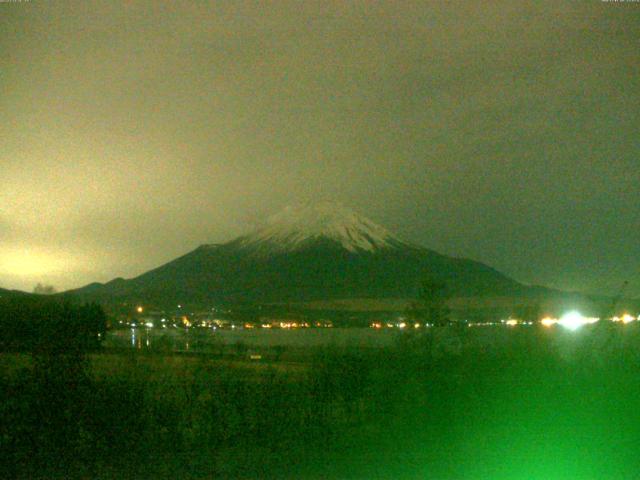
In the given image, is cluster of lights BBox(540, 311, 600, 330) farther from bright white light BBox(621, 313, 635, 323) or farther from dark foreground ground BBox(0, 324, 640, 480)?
dark foreground ground BBox(0, 324, 640, 480)

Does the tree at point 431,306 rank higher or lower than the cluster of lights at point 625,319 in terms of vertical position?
higher

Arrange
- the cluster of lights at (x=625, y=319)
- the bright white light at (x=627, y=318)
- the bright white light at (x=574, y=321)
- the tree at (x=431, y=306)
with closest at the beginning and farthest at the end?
the cluster of lights at (x=625, y=319), the bright white light at (x=627, y=318), the bright white light at (x=574, y=321), the tree at (x=431, y=306)

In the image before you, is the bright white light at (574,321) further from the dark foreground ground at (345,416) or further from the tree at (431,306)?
the tree at (431,306)

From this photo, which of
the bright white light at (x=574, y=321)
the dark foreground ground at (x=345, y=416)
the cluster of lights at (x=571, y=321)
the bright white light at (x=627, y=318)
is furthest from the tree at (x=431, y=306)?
the dark foreground ground at (x=345, y=416)

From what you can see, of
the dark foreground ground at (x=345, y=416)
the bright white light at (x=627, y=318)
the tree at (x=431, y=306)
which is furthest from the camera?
the tree at (x=431, y=306)

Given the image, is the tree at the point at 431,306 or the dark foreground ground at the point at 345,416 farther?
the tree at the point at 431,306

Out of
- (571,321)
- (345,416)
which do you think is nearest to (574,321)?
(571,321)

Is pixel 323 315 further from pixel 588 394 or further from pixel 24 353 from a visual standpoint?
pixel 24 353
